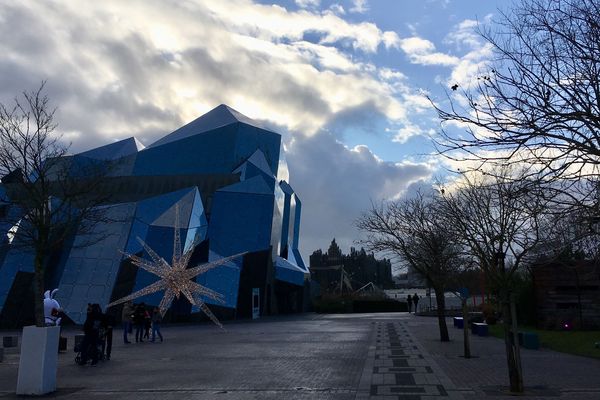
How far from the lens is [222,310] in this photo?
39219 mm

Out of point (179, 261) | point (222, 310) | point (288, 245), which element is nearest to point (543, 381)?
point (179, 261)

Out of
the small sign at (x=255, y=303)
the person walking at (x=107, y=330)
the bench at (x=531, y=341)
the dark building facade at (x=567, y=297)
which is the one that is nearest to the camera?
the person walking at (x=107, y=330)

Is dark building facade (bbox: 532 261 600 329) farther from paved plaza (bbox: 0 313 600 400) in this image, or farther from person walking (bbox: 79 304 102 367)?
person walking (bbox: 79 304 102 367)

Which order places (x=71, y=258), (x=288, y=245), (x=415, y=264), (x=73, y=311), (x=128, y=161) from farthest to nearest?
(x=288, y=245)
(x=128, y=161)
(x=71, y=258)
(x=73, y=311)
(x=415, y=264)

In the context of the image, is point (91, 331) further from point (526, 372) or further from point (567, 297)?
point (567, 297)

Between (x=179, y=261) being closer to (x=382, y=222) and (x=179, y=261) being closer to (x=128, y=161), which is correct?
(x=382, y=222)

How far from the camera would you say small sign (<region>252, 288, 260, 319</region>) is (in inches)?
1690

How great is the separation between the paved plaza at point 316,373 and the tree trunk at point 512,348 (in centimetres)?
30

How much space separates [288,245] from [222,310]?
20038 mm

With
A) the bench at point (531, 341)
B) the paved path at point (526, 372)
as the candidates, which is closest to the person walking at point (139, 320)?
the paved path at point (526, 372)

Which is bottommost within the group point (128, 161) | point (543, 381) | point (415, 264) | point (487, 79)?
point (543, 381)

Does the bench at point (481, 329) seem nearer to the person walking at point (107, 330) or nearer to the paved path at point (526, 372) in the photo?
the paved path at point (526, 372)

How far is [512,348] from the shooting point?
10812mm

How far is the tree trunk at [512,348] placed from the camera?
1027 centimetres
